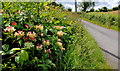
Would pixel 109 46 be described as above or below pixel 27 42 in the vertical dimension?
below

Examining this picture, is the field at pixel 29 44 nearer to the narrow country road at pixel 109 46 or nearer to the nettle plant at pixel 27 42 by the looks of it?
the nettle plant at pixel 27 42

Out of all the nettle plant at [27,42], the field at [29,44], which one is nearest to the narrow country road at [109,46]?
the field at [29,44]

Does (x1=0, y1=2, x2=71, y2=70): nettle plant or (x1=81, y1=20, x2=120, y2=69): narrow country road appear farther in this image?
(x1=81, y1=20, x2=120, y2=69): narrow country road

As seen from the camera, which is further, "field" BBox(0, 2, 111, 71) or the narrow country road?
the narrow country road

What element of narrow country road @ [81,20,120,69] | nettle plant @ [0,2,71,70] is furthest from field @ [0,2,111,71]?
narrow country road @ [81,20,120,69]

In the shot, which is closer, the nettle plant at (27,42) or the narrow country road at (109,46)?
the nettle plant at (27,42)

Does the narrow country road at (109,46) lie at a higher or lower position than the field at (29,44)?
lower

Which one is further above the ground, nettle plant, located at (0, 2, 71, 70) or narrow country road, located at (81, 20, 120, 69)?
nettle plant, located at (0, 2, 71, 70)

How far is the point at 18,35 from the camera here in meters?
1.62

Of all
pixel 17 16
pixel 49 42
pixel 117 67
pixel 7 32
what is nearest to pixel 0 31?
pixel 7 32

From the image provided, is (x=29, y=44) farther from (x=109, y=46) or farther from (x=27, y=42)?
(x=109, y=46)

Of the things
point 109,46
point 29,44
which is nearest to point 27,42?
point 29,44

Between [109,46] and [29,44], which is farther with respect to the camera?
[109,46]

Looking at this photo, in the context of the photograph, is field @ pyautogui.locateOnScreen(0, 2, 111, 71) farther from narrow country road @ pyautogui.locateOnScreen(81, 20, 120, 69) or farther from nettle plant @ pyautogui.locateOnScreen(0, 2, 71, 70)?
narrow country road @ pyautogui.locateOnScreen(81, 20, 120, 69)
